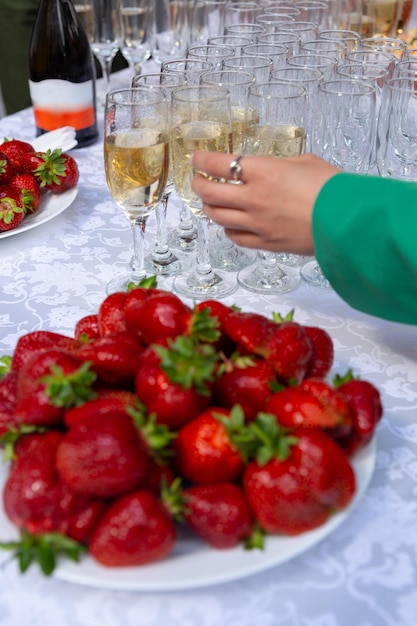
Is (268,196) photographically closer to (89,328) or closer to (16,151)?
(89,328)

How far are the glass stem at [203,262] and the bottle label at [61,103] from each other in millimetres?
611

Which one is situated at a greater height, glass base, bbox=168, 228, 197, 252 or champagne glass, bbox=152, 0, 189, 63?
champagne glass, bbox=152, 0, 189, 63

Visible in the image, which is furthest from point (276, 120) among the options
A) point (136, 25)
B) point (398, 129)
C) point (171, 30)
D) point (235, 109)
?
point (171, 30)

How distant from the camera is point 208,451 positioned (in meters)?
0.60

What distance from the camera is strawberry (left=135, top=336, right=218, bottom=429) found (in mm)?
608

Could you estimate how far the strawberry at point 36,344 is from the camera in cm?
74

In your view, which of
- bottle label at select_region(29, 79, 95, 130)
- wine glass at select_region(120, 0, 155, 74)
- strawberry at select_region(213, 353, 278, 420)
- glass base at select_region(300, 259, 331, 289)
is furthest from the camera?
wine glass at select_region(120, 0, 155, 74)

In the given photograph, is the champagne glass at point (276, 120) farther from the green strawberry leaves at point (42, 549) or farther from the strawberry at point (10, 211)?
the green strawberry leaves at point (42, 549)

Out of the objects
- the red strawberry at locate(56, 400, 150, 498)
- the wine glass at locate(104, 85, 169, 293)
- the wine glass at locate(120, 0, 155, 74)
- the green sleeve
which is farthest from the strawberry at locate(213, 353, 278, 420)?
the wine glass at locate(120, 0, 155, 74)

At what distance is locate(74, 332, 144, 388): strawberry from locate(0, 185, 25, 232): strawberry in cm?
57

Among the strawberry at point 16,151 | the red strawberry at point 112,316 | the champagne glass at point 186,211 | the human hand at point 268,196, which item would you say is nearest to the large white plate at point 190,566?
the red strawberry at point 112,316

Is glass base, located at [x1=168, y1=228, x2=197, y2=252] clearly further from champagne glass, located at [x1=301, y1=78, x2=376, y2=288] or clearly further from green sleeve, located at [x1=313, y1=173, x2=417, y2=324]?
green sleeve, located at [x1=313, y1=173, x2=417, y2=324]

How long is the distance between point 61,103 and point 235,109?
61 cm

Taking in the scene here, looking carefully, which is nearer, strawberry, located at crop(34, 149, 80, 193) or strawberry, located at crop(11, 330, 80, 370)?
strawberry, located at crop(11, 330, 80, 370)
